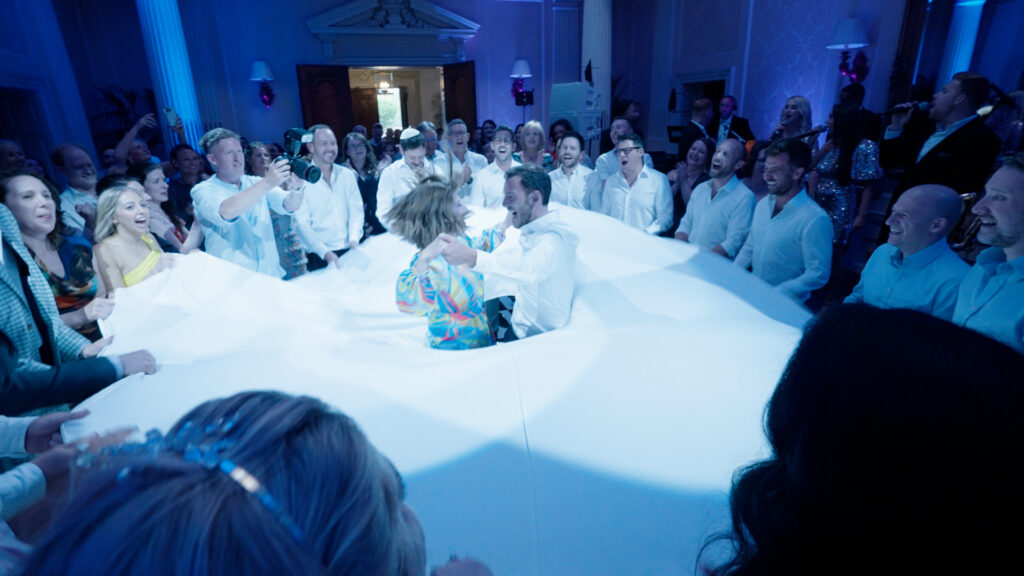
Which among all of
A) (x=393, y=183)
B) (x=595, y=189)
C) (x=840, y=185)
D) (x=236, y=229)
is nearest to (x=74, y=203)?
(x=236, y=229)

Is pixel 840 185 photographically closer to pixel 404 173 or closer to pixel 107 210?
pixel 404 173

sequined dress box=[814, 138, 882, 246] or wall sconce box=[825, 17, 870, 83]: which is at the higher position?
Answer: wall sconce box=[825, 17, 870, 83]

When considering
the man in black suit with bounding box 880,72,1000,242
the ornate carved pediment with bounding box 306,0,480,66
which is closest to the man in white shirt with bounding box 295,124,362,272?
the man in black suit with bounding box 880,72,1000,242

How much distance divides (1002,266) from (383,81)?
1297 cm

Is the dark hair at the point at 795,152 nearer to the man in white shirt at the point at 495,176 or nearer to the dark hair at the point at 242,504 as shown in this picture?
the man in white shirt at the point at 495,176

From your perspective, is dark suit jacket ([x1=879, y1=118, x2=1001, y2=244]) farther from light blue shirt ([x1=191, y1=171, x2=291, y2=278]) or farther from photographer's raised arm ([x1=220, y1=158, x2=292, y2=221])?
light blue shirt ([x1=191, y1=171, x2=291, y2=278])

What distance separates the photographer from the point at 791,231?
236 cm

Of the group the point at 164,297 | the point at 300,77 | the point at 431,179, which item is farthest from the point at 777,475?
the point at 300,77

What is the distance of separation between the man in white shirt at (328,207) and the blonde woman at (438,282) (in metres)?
1.35

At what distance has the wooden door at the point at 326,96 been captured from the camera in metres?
8.62

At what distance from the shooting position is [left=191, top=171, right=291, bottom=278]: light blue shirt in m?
2.57

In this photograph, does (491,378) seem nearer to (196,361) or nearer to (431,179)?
(196,361)

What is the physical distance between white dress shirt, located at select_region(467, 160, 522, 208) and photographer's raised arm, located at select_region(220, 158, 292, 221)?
191 cm

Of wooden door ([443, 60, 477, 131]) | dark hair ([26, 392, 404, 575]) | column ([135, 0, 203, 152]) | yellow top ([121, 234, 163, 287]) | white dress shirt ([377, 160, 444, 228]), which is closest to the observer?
dark hair ([26, 392, 404, 575])
